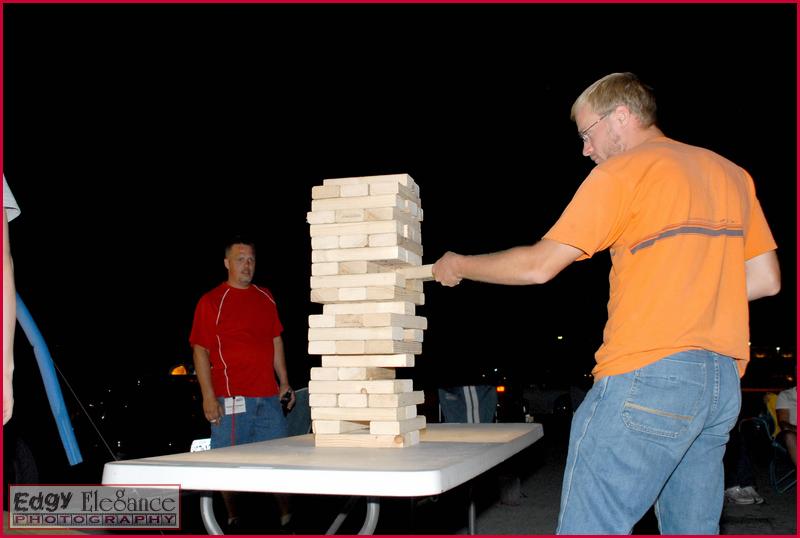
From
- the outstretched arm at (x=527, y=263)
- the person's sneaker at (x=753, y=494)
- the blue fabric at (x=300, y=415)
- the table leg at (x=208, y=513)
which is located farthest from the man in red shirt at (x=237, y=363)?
the person's sneaker at (x=753, y=494)

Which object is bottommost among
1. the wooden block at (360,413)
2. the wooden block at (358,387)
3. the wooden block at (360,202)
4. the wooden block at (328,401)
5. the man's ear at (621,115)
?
the wooden block at (360,413)

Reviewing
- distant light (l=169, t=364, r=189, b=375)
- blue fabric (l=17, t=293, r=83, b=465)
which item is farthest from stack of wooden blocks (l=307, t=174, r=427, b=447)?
distant light (l=169, t=364, r=189, b=375)

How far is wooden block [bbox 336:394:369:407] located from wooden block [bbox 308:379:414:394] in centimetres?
2

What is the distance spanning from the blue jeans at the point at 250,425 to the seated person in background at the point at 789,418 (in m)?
4.82

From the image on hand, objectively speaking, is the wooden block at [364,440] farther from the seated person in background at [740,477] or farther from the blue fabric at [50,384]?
the seated person in background at [740,477]

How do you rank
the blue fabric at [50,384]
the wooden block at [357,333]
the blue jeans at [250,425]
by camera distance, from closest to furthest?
the blue fabric at [50,384] < the wooden block at [357,333] < the blue jeans at [250,425]

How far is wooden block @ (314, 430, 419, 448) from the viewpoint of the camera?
2.84 m

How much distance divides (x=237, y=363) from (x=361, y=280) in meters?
2.27

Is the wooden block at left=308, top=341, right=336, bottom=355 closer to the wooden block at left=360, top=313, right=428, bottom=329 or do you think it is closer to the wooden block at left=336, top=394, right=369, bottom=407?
the wooden block at left=360, top=313, right=428, bottom=329

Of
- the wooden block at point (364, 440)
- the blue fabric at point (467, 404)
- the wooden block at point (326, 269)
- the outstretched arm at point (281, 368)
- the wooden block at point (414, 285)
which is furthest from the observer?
the blue fabric at point (467, 404)

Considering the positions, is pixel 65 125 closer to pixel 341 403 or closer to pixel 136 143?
pixel 136 143

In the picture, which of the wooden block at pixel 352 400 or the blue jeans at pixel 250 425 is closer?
the wooden block at pixel 352 400

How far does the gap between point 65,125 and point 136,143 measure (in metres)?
1.07

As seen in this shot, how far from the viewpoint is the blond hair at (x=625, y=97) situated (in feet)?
7.75
